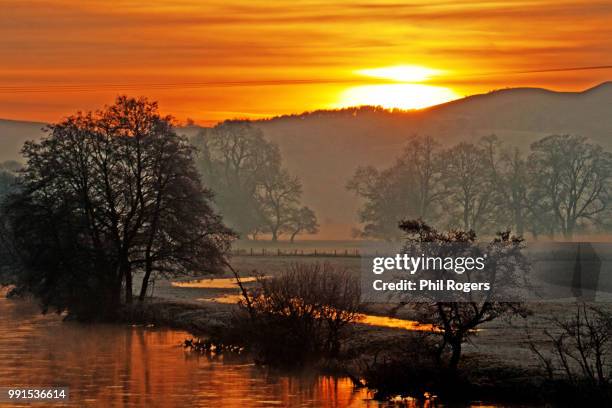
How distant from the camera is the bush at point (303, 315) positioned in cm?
4334

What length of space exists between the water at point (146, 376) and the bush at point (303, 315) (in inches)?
50.1

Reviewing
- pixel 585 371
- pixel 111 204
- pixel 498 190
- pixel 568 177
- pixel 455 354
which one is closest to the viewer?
pixel 585 371

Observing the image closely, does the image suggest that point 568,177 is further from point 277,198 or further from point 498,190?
point 277,198

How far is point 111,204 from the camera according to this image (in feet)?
220

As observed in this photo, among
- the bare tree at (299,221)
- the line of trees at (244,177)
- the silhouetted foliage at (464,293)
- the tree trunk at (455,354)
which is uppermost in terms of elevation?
the line of trees at (244,177)

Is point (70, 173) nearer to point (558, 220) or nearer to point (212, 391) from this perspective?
point (212, 391)

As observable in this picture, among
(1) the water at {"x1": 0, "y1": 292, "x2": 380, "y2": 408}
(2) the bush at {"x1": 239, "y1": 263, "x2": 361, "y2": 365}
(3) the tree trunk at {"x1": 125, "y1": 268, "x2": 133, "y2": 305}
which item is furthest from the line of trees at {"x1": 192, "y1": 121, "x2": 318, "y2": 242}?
(2) the bush at {"x1": 239, "y1": 263, "x2": 361, "y2": 365}

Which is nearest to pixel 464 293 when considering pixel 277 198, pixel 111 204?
pixel 111 204

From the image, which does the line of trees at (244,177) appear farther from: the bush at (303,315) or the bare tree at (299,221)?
the bush at (303,315)

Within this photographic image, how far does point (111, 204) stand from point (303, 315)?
85.4ft

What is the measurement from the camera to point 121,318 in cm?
6544

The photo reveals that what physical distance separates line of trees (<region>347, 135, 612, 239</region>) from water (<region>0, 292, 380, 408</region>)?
6685cm


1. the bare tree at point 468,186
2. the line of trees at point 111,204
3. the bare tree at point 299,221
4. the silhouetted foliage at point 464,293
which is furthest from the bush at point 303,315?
the bare tree at point 299,221

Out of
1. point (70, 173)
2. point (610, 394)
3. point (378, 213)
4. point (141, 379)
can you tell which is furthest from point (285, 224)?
point (610, 394)
